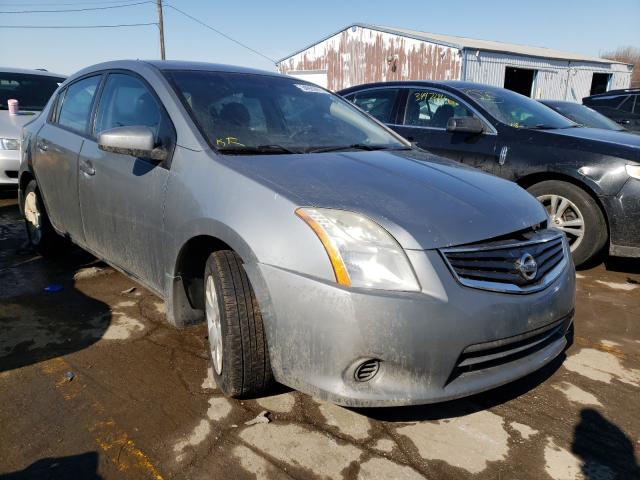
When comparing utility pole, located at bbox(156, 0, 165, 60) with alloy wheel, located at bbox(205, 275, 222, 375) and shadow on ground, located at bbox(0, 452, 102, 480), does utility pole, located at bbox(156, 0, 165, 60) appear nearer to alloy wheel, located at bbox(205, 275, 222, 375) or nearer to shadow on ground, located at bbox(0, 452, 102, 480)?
Answer: alloy wheel, located at bbox(205, 275, 222, 375)

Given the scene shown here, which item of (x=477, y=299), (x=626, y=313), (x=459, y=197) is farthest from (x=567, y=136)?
(x=477, y=299)

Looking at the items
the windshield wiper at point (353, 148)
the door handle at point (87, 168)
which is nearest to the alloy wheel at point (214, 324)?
the windshield wiper at point (353, 148)

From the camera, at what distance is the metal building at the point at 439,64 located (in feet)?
63.1

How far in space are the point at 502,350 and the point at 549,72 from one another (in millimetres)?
23727

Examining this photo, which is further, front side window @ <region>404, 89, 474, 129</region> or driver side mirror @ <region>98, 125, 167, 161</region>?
front side window @ <region>404, 89, 474, 129</region>

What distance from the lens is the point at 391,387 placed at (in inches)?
74.5

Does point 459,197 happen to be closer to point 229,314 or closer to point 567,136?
point 229,314

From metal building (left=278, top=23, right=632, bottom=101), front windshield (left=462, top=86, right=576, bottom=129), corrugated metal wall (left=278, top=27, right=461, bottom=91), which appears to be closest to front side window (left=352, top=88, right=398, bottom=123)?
front windshield (left=462, top=86, right=576, bottom=129)

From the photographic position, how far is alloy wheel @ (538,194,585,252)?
4191 mm

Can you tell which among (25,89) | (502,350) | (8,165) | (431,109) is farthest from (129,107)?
(25,89)

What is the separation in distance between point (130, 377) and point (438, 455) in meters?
1.52

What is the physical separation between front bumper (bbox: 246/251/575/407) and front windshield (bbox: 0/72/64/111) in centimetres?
706

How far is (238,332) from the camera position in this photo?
2.11m

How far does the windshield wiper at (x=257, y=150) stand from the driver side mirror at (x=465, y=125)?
2518mm
